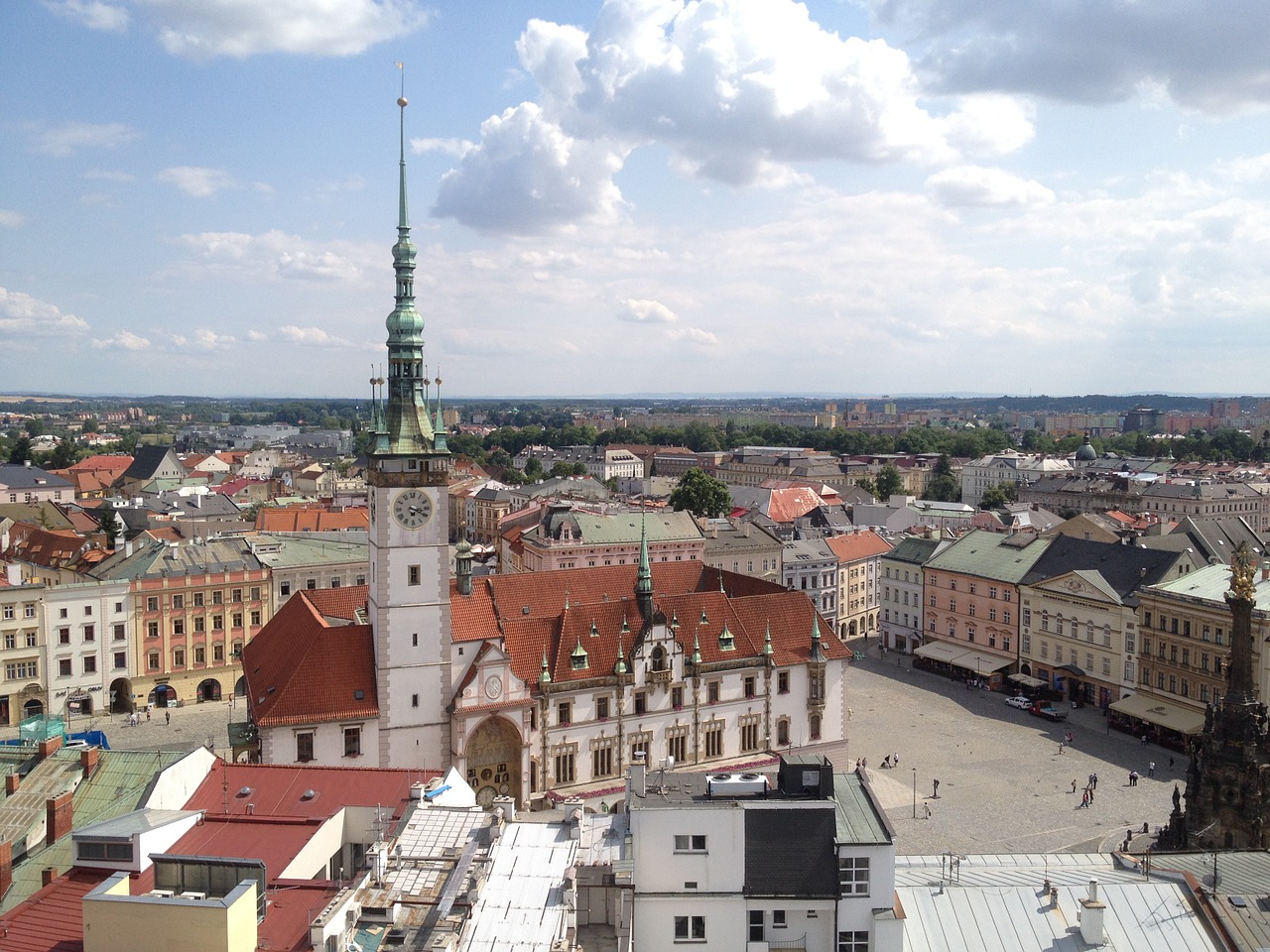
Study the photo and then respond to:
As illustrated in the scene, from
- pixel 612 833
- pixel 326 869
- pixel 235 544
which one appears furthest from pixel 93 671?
pixel 612 833

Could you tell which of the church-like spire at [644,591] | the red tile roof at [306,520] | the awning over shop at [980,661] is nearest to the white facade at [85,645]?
the church-like spire at [644,591]

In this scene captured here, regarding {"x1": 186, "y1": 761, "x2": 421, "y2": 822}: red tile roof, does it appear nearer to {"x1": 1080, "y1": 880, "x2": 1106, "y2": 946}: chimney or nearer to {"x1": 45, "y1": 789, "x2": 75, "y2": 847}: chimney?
{"x1": 45, "y1": 789, "x2": 75, "y2": 847}: chimney

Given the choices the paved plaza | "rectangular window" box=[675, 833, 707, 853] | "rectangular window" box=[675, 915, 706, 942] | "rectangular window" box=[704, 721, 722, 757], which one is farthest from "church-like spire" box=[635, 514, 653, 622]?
"rectangular window" box=[675, 915, 706, 942]

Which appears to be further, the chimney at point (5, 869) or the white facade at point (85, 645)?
the white facade at point (85, 645)

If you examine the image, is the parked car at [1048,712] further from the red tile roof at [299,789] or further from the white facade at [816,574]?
the red tile roof at [299,789]

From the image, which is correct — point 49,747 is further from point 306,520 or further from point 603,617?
point 306,520
